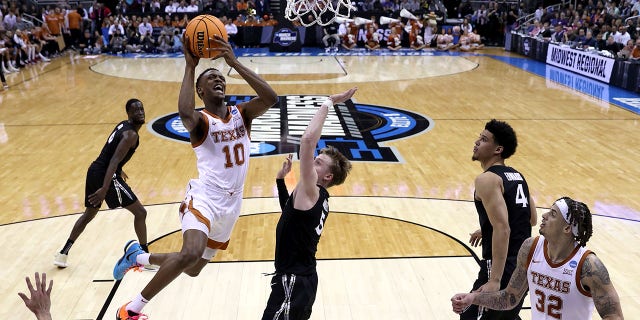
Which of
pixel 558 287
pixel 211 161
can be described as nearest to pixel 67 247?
pixel 211 161

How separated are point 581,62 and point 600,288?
17.5m

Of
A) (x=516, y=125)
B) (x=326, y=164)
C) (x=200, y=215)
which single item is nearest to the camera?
(x=326, y=164)

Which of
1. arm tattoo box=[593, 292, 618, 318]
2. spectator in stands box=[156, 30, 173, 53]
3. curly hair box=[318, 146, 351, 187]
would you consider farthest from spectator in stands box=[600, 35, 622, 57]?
arm tattoo box=[593, 292, 618, 318]

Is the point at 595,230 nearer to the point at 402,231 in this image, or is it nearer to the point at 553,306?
the point at 402,231

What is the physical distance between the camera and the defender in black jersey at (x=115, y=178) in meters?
5.94

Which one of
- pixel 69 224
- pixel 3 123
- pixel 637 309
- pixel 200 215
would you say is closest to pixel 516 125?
pixel 637 309

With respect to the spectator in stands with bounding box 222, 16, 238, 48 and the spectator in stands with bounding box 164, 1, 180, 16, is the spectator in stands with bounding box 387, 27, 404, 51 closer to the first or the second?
the spectator in stands with bounding box 222, 16, 238, 48

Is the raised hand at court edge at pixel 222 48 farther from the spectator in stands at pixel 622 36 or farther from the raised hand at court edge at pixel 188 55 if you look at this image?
the spectator in stands at pixel 622 36

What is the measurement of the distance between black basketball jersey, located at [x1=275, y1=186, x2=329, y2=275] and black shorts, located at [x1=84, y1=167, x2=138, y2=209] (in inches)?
104

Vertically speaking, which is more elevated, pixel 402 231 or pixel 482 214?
pixel 482 214

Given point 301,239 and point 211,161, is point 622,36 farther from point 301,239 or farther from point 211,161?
point 301,239

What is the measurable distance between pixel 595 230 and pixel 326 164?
15.1ft

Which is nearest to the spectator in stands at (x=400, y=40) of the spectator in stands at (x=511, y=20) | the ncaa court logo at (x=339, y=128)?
the spectator in stands at (x=511, y=20)

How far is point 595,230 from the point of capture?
7316 mm
